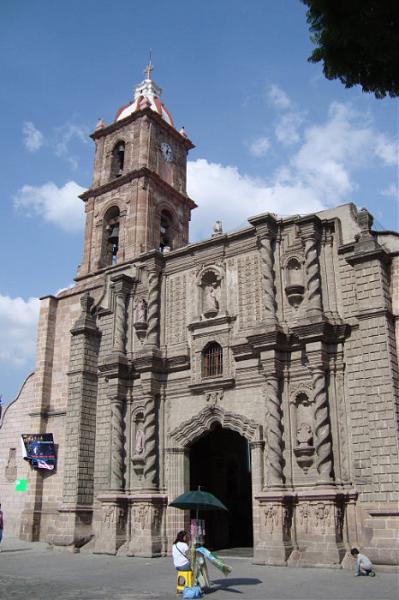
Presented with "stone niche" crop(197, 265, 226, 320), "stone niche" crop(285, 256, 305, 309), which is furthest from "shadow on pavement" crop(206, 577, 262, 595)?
"stone niche" crop(197, 265, 226, 320)

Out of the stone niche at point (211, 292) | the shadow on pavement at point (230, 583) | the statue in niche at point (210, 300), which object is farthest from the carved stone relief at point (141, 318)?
the shadow on pavement at point (230, 583)

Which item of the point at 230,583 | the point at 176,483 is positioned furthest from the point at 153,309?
the point at 230,583

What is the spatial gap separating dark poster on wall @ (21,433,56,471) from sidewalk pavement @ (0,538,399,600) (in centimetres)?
496

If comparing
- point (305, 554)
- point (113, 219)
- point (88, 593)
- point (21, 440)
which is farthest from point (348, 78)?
point (113, 219)

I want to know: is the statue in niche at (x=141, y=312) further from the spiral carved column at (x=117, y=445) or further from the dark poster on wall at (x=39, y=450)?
the dark poster on wall at (x=39, y=450)

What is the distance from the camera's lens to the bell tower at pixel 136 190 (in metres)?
28.3

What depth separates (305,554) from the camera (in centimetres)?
1482

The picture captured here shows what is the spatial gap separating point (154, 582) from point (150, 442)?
6.28 m

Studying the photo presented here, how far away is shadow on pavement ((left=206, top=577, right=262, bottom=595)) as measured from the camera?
1138cm

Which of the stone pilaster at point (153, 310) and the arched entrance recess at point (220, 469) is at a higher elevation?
the stone pilaster at point (153, 310)

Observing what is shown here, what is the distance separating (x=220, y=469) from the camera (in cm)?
2150

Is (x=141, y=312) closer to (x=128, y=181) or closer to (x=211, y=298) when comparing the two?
(x=211, y=298)

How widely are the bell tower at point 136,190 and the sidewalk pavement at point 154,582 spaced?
1468 cm

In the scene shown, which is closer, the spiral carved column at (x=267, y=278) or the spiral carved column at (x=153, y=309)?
the spiral carved column at (x=267, y=278)
